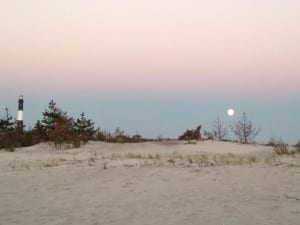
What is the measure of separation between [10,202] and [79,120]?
19.0 meters

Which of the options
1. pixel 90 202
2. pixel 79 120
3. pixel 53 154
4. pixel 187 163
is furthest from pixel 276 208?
pixel 79 120

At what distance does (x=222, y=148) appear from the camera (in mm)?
19672

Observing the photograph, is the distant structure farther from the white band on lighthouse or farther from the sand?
the sand

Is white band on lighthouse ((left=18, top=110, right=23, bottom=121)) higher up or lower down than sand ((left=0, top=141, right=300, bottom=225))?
higher up

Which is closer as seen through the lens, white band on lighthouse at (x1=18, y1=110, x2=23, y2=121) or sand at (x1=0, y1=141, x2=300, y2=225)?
sand at (x1=0, y1=141, x2=300, y2=225)

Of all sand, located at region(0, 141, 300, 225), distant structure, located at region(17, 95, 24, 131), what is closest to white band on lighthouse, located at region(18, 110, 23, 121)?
distant structure, located at region(17, 95, 24, 131)

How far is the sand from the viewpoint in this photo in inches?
321

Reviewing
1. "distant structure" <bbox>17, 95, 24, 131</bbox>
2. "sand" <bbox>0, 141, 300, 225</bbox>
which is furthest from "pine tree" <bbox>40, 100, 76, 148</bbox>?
"sand" <bbox>0, 141, 300, 225</bbox>

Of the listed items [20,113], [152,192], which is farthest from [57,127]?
[152,192]

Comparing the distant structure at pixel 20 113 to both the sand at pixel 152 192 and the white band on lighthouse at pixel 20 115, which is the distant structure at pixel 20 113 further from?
the sand at pixel 152 192

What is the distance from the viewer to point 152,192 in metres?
9.91

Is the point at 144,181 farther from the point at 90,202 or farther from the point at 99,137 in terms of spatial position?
the point at 99,137

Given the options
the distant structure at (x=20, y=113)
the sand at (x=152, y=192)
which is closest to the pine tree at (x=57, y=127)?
the distant structure at (x=20, y=113)

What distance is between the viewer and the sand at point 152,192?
8.16 metres
